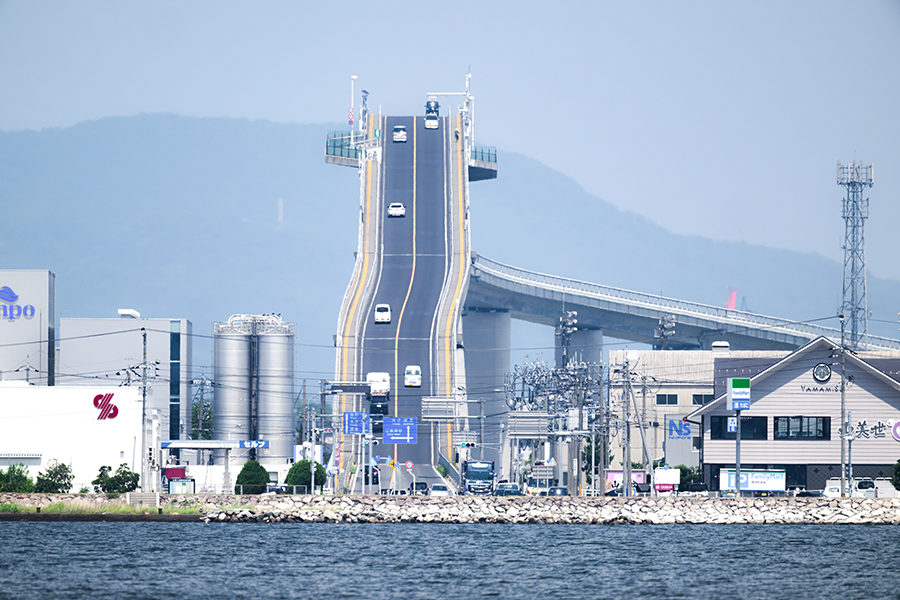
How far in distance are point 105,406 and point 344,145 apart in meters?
64.6

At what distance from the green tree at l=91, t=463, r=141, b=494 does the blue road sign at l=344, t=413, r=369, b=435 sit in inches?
715

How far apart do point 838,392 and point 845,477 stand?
610 cm

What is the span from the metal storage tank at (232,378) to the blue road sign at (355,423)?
106 feet

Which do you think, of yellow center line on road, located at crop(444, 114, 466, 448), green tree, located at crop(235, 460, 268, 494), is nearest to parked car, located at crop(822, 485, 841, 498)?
yellow center line on road, located at crop(444, 114, 466, 448)

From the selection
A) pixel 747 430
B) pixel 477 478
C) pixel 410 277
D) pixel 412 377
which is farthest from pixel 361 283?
pixel 747 430

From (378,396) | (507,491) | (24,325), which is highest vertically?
(24,325)

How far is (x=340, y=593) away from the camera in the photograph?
147ft

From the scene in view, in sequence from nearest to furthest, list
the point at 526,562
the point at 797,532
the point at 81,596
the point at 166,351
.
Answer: the point at 81,596, the point at 526,562, the point at 797,532, the point at 166,351

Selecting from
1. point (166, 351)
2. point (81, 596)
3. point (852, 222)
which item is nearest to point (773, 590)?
point (81, 596)

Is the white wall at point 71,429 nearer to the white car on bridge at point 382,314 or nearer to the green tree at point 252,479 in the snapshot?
the green tree at point 252,479

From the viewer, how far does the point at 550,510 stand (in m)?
81.9

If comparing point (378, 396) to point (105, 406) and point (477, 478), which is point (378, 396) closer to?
point (477, 478)

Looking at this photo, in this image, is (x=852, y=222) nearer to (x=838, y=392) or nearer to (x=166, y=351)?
(x=838, y=392)

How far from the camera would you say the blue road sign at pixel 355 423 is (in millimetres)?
97875
